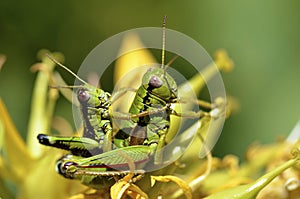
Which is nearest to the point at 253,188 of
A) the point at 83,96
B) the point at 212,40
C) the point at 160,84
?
the point at 160,84

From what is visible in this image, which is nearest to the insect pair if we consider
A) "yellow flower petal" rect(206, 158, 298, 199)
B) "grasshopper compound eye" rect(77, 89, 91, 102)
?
"grasshopper compound eye" rect(77, 89, 91, 102)

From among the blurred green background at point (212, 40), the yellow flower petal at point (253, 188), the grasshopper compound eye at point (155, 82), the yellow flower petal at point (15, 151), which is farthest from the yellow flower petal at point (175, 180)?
the blurred green background at point (212, 40)

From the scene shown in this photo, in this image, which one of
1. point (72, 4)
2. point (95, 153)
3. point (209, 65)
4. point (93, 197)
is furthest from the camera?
point (72, 4)

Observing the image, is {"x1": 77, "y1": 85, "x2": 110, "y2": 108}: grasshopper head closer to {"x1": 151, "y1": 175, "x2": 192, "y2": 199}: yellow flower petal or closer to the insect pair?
the insect pair

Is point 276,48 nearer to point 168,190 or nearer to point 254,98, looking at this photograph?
point 254,98

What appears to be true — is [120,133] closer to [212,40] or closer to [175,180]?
[175,180]

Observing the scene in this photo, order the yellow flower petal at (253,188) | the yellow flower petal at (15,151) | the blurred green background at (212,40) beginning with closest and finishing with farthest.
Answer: the yellow flower petal at (253,188) < the yellow flower petal at (15,151) < the blurred green background at (212,40)

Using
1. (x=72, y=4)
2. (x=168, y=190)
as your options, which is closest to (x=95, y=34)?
(x=72, y=4)

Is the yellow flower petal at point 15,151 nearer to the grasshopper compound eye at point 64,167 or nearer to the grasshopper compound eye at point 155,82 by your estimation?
the grasshopper compound eye at point 64,167
